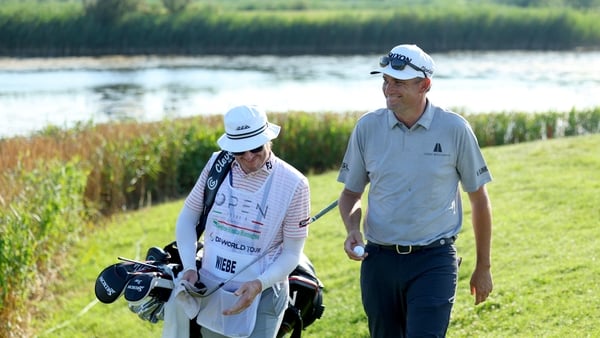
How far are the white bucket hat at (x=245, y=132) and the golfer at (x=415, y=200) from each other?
Result: 581mm

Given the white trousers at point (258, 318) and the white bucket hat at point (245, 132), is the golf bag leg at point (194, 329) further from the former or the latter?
the white bucket hat at point (245, 132)

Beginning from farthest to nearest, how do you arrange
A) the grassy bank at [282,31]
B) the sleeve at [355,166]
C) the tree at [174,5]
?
the tree at [174,5], the grassy bank at [282,31], the sleeve at [355,166]

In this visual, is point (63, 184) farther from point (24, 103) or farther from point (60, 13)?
point (60, 13)

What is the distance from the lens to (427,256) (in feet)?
15.8

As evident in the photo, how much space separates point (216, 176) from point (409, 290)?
3.71ft

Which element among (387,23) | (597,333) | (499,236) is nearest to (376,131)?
(597,333)

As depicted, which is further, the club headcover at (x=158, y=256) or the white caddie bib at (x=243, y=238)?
the club headcover at (x=158, y=256)

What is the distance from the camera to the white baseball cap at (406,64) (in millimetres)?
4727

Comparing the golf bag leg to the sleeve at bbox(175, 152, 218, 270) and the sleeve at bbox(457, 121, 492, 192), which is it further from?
the sleeve at bbox(457, 121, 492, 192)

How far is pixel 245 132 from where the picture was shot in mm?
4629

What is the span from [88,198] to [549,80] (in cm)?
2404

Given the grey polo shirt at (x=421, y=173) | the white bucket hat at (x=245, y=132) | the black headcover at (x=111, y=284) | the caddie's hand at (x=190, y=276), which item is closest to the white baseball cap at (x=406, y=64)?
the grey polo shirt at (x=421, y=173)

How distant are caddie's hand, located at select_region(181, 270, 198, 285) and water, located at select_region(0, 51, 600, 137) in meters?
19.5

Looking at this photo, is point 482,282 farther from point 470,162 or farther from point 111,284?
point 111,284
